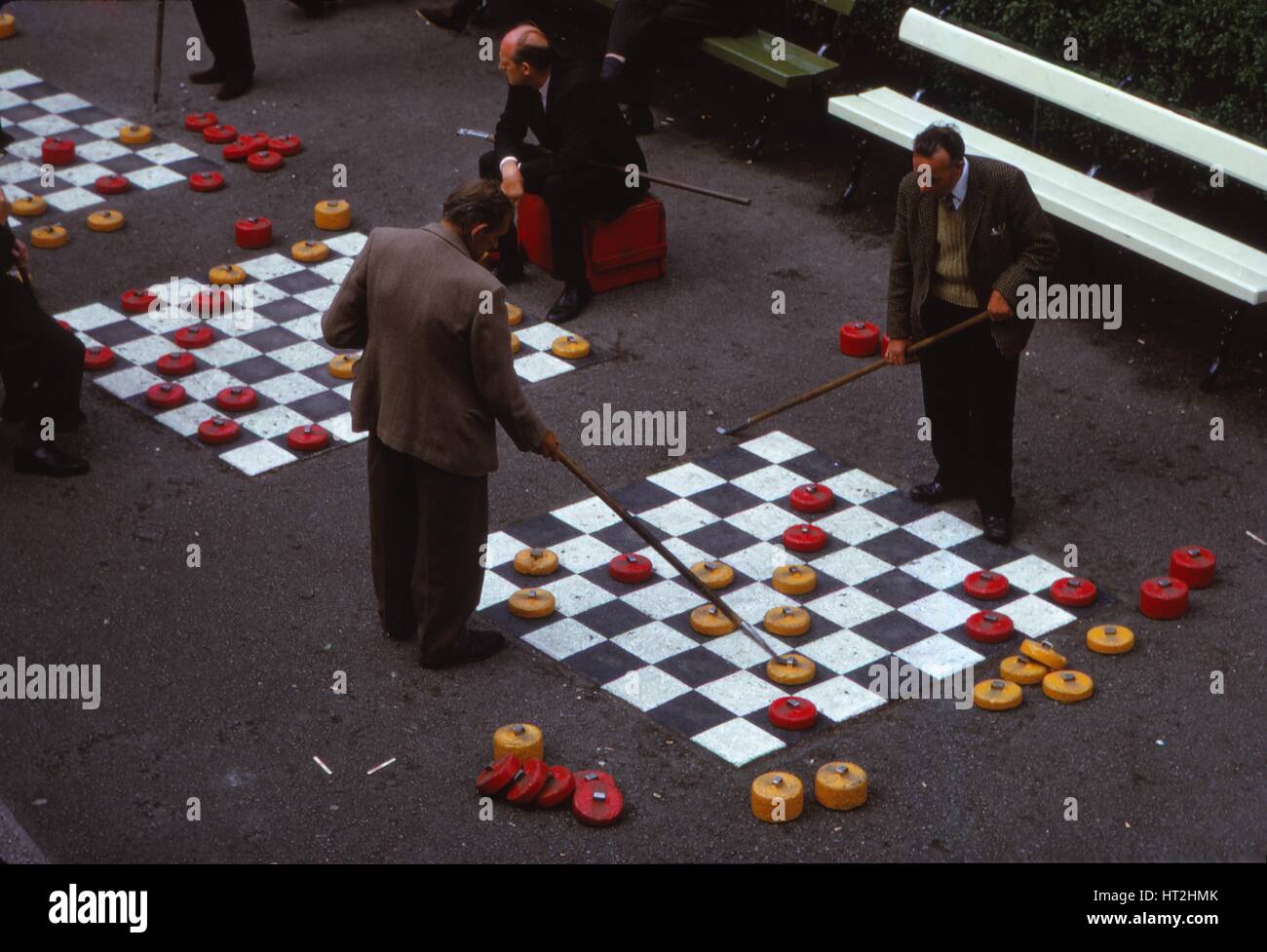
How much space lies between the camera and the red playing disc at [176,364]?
8.80m

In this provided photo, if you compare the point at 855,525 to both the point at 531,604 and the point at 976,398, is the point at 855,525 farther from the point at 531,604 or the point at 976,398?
the point at 531,604

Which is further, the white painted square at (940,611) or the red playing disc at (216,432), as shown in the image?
the red playing disc at (216,432)

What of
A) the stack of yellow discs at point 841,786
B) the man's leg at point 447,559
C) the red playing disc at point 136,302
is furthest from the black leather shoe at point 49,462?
the stack of yellow discs at point 841,786

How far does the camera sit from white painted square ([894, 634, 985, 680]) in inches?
264

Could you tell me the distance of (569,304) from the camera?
9.37 meters

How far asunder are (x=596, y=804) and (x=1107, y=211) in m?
4.47

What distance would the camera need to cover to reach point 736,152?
11211 mm

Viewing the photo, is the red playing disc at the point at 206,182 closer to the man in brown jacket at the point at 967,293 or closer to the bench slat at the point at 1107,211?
the bench slat at the point at 1107,211

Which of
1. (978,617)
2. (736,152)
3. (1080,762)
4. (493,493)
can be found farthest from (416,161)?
(1080,762)

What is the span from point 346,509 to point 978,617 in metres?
2.52

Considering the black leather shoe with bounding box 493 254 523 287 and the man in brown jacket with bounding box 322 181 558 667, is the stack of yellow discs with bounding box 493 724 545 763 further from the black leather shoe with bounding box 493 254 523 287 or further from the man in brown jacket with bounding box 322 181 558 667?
the black leather shoe with bounding box 493 254 523 287

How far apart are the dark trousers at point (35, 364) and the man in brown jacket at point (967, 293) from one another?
336 cm

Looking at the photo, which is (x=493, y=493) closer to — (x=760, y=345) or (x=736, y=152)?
(x=760, y=345)

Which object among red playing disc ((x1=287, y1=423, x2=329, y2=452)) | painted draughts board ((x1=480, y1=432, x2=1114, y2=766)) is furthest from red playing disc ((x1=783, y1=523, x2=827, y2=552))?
red playing disc ((x1=287, y1=423, x2=329, y2=452))
